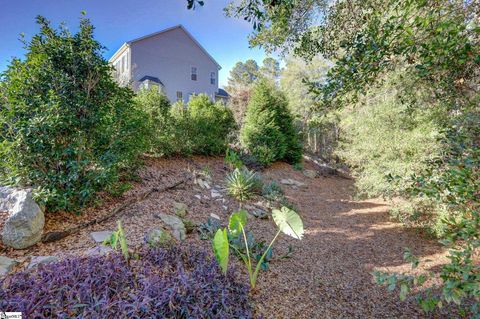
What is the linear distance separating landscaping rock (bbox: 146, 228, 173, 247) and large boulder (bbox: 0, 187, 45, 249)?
51.2 inches

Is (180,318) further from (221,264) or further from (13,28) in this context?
(13,28)

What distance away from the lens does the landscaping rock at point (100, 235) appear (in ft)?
9.78

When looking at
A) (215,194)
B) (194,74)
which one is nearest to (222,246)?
(215,194)

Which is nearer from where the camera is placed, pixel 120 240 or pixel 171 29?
pixel 120 240

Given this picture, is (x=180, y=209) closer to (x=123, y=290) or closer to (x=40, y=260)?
(x=40, y=260)

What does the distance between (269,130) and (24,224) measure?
8127 millimetres

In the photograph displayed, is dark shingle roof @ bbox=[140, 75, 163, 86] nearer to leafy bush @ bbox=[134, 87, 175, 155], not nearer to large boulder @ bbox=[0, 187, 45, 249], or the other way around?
leafy bush @ bbox=[134, 87, 175, 155]

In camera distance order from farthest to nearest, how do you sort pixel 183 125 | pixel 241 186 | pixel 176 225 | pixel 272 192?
pixel 183 125 < pixel 272 192 < pixel 241 186 < pixel 176 225

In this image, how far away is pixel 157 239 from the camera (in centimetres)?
298

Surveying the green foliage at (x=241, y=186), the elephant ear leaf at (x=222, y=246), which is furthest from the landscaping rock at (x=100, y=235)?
the green foliage at (x=241, y=186)

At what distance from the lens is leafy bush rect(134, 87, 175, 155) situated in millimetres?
6781

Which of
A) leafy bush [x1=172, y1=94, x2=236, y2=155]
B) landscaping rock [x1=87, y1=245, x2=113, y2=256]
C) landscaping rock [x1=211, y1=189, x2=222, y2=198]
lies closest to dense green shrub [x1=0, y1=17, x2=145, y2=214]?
landscaping rock [x1=87, y1=245, x2=113, y2=256]

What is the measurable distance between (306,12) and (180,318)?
490 cm

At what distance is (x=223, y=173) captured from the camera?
7.57 meters
